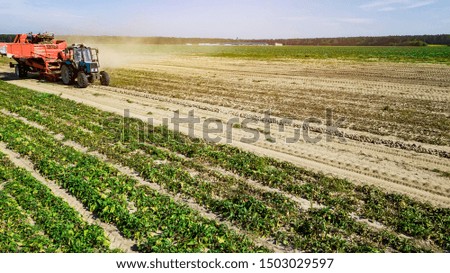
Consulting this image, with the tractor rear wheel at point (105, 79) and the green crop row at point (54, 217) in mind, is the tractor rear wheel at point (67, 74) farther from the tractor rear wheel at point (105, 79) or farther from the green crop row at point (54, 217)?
the green crop row at point (54, 217)

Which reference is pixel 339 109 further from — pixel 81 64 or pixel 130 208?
pixel 81 64

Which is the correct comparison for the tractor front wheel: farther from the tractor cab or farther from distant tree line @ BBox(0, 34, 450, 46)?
distant tree line @ BBox(0, 34, 450, 46)

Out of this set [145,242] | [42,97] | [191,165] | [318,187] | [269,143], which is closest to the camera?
[145,242]

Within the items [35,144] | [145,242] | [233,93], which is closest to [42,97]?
[35,144]

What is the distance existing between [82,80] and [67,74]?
6.22 ft

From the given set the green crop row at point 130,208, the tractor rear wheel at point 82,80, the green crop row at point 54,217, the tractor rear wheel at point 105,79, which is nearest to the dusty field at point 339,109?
the tractor rear wheel at point 82,80

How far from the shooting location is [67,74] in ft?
72.3

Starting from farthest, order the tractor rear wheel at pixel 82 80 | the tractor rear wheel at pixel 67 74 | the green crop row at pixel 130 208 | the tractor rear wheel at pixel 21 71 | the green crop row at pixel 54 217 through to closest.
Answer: the tractor rear wheel at pixel 21 71
the tractor rear wheel at pixel 67 74
the tractor rear wheel at pixel 82 80
the green crop row at pixel 130 208
the green crop row at pixel 54 217

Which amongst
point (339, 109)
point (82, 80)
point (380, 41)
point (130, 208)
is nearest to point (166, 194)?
point (130, 208)

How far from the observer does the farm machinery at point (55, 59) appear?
20.8 m

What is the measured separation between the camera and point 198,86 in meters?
22.9

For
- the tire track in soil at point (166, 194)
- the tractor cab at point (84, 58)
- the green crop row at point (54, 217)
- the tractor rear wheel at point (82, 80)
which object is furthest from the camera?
the tractor rear wheel at point (82, 80)

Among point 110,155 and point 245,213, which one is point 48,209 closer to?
point 110,155

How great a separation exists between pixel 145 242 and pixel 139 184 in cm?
249
